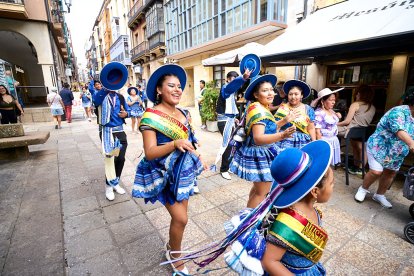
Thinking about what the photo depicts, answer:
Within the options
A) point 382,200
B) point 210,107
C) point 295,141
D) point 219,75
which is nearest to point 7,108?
point 210,107

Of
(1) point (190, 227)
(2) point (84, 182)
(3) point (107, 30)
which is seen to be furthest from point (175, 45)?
(3) point (107, 30)

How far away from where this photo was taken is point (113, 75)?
3340 mm

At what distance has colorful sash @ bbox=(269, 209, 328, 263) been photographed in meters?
1.13

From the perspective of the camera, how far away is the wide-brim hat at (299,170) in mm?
1020

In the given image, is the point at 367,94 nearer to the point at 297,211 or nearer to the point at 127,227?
the point at 297,211

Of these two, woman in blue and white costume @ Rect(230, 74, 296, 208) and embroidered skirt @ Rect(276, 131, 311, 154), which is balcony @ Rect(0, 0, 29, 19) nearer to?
woman in blue and white costume @ Rect(230, 74, 296, 208)

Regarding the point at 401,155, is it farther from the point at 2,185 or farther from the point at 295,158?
the point at 2,185

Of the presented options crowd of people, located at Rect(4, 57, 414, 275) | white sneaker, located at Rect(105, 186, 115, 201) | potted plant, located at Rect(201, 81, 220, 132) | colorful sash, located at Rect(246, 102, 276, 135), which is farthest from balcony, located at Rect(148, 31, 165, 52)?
colorful sash, located at Rect(246, 102, 276, 135)

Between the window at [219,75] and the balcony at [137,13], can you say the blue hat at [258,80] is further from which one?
the balcony at [137,13]

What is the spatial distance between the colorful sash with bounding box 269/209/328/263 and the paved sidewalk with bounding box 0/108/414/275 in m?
1.28

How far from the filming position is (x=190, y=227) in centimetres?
285

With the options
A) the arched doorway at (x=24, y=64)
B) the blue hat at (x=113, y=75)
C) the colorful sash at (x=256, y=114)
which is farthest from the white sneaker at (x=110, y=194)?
the arched doorway at (x=24, y=64)

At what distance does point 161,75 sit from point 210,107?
21.2 ft

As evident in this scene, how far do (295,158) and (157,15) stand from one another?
71.1 feet
